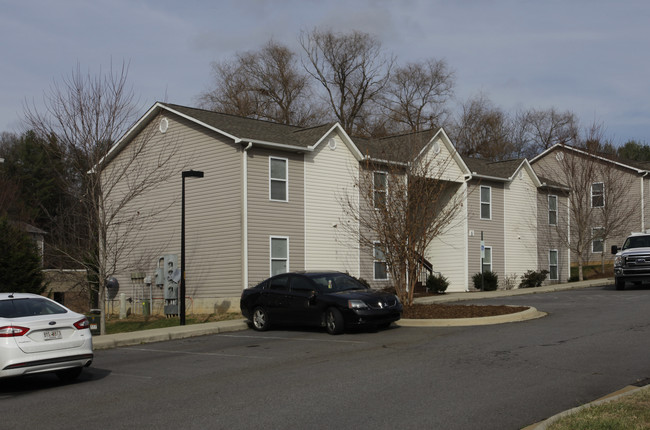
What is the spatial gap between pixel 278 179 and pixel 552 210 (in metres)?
19.4

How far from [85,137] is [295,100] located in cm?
A: 3539

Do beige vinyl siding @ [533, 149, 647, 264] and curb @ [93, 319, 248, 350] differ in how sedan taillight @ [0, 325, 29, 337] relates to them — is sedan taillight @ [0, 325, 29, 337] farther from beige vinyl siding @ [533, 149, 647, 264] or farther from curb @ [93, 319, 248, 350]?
beige vinyl siding @ [533, 149, 647, 264]

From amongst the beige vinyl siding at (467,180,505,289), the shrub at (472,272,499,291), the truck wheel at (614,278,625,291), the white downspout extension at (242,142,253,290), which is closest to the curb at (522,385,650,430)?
the white downspout extension at (242,142,253,290)

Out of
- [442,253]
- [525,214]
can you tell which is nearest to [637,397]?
[442,253]

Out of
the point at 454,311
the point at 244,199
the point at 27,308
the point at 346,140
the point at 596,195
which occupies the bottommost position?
the point at 454,311

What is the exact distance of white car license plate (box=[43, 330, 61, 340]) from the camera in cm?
1120

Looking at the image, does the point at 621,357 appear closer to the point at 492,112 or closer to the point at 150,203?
the point at 150,203

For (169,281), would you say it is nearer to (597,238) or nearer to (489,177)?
(489,177)

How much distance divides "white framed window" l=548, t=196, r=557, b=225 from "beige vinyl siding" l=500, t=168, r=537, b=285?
1378 mm

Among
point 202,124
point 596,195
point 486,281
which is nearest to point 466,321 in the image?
point 202,124

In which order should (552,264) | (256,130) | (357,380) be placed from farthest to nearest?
(552,264)
(256,130)
(357,380)

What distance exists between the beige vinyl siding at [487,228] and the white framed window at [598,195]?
939 centimetres

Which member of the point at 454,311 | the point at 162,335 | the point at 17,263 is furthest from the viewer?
the point at 17,263

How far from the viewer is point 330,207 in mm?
27828
